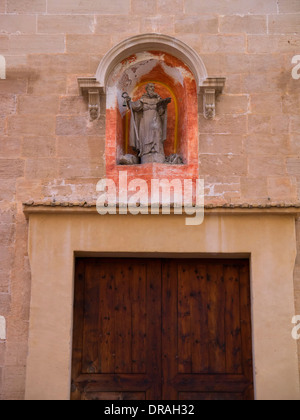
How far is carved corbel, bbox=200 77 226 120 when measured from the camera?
749 centimetres

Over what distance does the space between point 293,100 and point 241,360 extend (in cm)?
306

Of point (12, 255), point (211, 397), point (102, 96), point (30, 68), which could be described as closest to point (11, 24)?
point (30, 68)

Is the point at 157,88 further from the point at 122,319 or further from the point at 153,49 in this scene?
the point at 122,319

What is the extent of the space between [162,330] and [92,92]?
2.84 meters

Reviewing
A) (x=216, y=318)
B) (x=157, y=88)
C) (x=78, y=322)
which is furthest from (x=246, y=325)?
(x=157, y=88)

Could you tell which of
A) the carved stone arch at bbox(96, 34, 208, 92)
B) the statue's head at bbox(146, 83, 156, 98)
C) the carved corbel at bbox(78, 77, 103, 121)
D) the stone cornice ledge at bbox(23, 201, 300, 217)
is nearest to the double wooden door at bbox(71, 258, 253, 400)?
the stone cornice ledge at bbox(23, 201, 300, 217)

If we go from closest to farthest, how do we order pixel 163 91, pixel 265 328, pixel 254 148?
1. pixel 265 328
2. pixel 254 148
3. pixel 163 91

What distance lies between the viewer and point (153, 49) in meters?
7.89

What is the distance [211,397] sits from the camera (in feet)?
23.4

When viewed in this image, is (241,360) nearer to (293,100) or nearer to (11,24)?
(293,100)

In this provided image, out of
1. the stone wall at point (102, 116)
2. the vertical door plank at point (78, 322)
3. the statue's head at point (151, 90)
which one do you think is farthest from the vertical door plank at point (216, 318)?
the statue's head at point (151, 90)

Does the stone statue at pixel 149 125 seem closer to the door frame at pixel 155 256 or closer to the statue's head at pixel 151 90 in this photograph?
the statue's head at pixel 151 90

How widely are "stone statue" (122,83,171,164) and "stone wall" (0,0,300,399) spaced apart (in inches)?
18.4

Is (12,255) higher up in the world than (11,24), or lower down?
lower down
